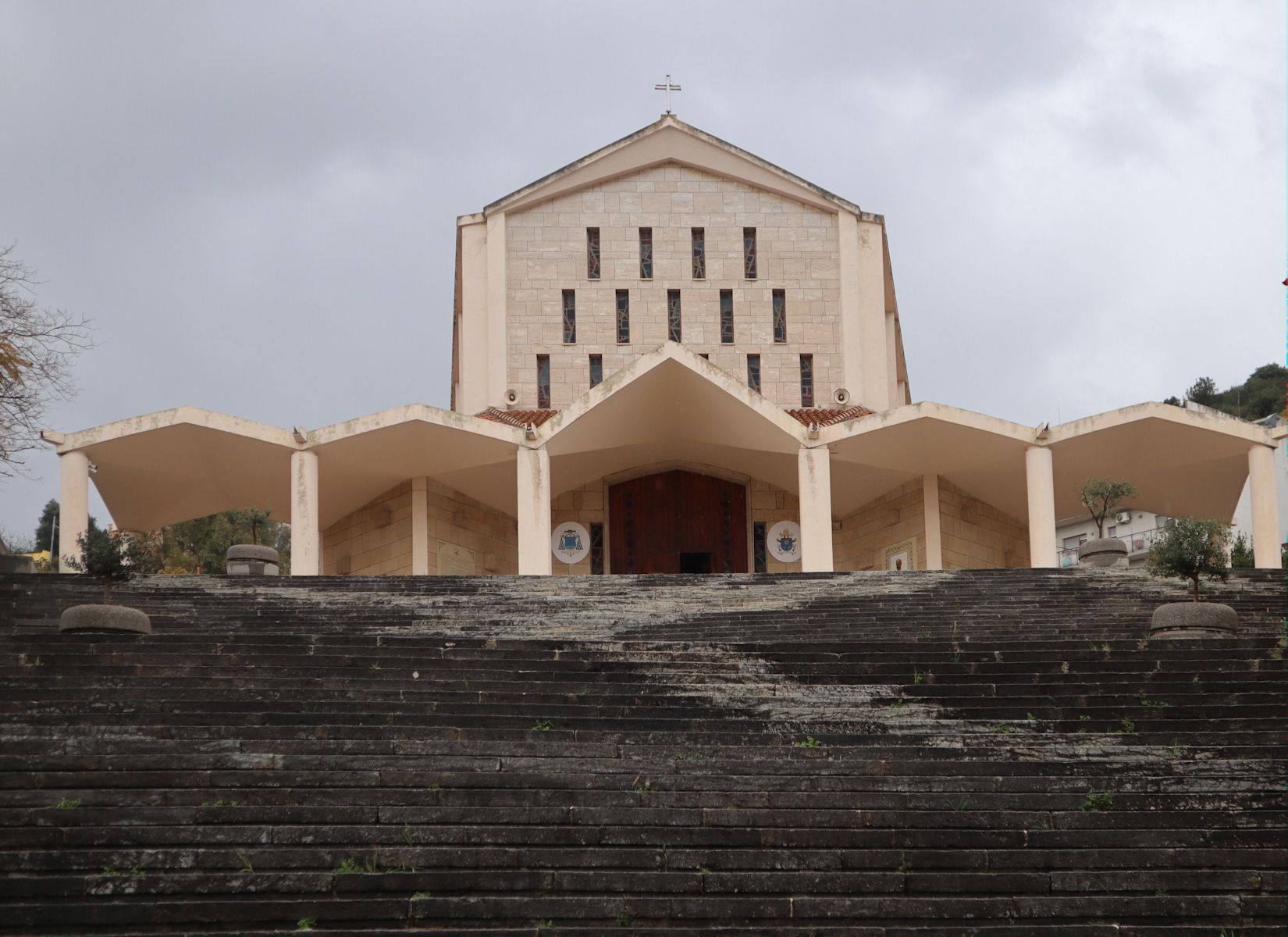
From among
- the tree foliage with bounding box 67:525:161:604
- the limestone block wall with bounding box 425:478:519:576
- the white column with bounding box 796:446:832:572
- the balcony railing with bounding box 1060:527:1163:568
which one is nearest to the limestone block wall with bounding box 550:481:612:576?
the limestone block wall with bounding box 425:478:519:576

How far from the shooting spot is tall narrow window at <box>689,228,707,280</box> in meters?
27.3

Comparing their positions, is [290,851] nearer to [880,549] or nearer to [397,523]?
[397,523]

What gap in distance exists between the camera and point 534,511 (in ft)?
71.5

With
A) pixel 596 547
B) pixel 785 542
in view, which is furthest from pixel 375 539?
pixel 785 542

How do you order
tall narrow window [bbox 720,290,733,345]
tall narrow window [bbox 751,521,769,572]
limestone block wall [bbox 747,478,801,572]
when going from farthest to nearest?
tall narrow window [bbox 720,290,733,345] < limestone block wall [bbox 747,478,801,572] < tall narrow window [bbox 751,521,769,572]

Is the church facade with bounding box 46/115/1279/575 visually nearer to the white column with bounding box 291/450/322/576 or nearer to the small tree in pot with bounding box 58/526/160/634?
the white column with bounding box 291/450/322/576

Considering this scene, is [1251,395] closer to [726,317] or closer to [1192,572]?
[726,317]

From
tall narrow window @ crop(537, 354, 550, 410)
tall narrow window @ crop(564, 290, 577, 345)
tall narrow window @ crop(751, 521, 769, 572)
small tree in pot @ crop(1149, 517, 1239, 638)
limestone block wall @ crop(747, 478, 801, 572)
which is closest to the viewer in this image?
small tree in pot @ crop(1149, 517, 1239, 638)

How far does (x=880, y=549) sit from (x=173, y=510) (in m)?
12.5

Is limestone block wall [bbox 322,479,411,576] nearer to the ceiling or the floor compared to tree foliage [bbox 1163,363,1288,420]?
nearer to the floor

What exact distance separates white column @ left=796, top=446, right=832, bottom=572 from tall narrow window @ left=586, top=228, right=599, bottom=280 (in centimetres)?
650

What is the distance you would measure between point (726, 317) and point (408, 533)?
7.33m

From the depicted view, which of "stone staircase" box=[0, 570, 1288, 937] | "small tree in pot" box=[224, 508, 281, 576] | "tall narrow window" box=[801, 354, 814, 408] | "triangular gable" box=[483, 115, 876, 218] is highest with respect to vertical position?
"triangular gable" box=[483, 115, 876, 218]

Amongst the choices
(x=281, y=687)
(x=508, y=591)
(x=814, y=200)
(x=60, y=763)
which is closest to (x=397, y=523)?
(x=508, y=591)
